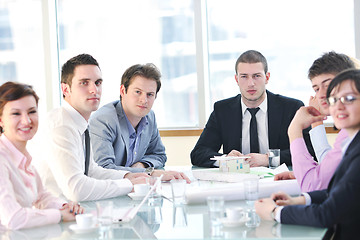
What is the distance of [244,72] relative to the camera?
391 centimetres

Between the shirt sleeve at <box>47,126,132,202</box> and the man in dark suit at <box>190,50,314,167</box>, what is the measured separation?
131 centimetres

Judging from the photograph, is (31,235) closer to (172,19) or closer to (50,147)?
(50,147)

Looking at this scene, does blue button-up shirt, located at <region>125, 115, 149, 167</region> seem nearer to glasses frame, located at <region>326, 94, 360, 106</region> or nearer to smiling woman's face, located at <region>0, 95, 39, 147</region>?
smiling woman's face, located at <region>0, 95, 39, 147</region>

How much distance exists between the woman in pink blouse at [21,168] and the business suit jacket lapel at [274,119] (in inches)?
77.4

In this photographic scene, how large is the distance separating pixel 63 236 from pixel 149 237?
304mm

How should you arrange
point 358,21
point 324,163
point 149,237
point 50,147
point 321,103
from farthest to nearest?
point 358,21, point 321,103, point 50,147, point 324,163, point 149,237

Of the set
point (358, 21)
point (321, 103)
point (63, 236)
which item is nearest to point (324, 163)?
point (321, 103)

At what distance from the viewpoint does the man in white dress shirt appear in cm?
241

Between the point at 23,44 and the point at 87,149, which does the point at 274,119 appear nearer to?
the point at 87,149

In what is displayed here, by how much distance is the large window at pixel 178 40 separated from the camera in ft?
18.4

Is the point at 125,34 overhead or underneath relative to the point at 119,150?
overhead

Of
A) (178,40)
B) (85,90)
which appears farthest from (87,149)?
(178,40)

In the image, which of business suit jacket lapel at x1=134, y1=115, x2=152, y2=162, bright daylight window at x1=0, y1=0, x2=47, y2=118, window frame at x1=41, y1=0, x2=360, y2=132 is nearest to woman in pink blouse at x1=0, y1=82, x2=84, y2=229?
business suit jacket lapel at x1=134, y1=115, x2=152, y2=162

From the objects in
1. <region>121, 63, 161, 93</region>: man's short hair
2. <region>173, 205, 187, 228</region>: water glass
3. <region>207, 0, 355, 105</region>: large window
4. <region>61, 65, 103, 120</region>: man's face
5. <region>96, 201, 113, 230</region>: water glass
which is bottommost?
<region>173, 205, 187, 228</region>: water glass
